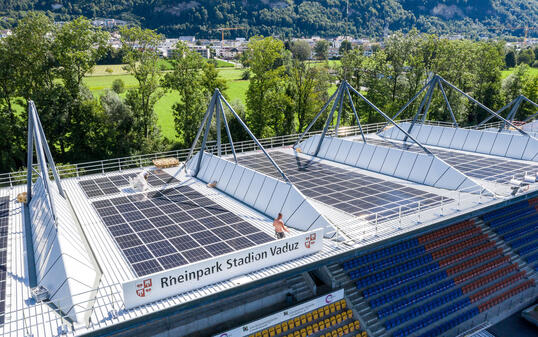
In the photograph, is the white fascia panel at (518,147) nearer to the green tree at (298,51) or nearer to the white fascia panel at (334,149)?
the white fascia panel at (334,149)

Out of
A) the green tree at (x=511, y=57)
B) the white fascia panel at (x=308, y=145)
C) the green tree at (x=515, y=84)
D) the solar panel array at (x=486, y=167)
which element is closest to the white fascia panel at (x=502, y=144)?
the solar panel array at (x=486, y=167)

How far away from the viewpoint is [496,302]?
25219mm

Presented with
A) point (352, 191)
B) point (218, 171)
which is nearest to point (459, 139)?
point (352, 191)

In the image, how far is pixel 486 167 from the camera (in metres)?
30.9

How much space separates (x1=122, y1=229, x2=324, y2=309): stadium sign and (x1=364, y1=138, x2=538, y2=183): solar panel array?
1767 cm

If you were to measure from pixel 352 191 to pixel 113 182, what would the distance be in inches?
727

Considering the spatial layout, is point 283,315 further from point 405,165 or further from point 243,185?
point 405,165

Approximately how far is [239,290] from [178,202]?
1050 centimetres

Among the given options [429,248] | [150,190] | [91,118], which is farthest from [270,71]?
[429,248]

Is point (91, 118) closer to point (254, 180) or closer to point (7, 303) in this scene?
point (254, 180)

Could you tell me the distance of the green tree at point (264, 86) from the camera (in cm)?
5141

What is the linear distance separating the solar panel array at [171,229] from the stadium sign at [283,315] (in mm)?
3878

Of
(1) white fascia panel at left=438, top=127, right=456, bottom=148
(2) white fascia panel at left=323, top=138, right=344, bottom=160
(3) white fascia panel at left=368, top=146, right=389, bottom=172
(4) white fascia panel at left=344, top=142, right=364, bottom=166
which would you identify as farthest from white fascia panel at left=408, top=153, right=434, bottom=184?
(1) white fascia panel at left=438, top=127, right=456, bottom=148

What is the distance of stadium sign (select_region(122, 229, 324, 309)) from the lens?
46.6ft
